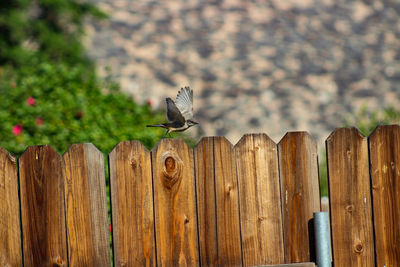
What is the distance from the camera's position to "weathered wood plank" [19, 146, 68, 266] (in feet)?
8.95

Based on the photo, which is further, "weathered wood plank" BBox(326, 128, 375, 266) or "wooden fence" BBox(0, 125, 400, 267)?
"weathered wood plank" BBox(326, 128, 375, 266)

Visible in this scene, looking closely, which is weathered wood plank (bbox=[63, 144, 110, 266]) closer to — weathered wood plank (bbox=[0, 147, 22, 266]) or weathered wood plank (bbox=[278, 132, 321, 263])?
weathered wood plank (bbox=[0, 147, 22, 266])

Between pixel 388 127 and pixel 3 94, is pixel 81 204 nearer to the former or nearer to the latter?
pixel 388 127

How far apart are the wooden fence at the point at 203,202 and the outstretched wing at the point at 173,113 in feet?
0.54

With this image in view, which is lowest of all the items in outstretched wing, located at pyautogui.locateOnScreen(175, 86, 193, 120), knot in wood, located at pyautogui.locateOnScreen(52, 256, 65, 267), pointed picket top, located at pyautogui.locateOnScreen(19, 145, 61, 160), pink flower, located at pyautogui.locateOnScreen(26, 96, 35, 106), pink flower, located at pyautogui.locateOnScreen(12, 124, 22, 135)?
knot in wood, located at pyautogui.locateOnScreen(52, 256, 65, 267)

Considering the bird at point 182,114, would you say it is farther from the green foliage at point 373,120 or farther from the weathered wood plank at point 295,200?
the green foliage at point 373,120

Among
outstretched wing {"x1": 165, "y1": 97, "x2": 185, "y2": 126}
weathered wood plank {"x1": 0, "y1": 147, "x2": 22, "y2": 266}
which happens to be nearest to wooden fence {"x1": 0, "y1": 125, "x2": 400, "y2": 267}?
weathered wood plank {"x1": 0, "y1": 147, "x2": 22, "y2": 266}

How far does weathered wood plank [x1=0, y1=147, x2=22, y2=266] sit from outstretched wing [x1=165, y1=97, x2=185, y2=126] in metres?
0.76

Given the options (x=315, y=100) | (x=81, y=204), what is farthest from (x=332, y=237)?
(x=315, y=100)

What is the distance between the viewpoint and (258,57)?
41.2ft

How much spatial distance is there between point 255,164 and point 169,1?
12.3m

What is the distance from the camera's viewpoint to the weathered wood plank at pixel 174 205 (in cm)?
278

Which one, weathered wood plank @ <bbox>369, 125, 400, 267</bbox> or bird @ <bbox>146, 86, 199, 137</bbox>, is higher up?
bird @ <bbox>146, 86, 199, 137</bbox>

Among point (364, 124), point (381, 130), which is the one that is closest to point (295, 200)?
point (381, 130)
